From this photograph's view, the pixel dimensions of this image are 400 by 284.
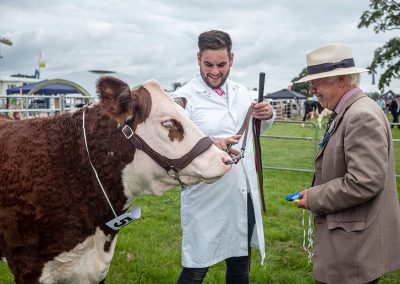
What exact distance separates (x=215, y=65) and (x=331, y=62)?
0.85 meters

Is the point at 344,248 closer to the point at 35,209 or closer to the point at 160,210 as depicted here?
the point at 35,209

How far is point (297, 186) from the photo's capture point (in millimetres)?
8445

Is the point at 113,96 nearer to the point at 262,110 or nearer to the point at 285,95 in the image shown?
the point at 262,110

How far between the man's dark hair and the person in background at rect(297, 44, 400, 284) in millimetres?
683

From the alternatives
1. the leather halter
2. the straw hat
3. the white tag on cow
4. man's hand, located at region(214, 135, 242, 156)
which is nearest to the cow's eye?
the leather halter

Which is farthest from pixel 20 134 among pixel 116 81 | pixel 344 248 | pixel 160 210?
pixel 160 210

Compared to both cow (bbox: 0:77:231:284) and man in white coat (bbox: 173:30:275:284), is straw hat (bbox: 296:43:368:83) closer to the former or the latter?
man in white coat (bbox: 173:30:275:284)

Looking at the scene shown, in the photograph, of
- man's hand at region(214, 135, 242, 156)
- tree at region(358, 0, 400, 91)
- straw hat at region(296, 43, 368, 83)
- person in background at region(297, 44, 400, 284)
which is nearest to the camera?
person in background at region(297, 44, 400, 284)

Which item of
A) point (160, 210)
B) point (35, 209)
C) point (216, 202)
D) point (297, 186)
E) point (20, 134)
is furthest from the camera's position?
point (297, 186)

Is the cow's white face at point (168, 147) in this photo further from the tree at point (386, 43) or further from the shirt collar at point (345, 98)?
the tree at point (386, 43)

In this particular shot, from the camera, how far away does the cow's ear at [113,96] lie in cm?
237

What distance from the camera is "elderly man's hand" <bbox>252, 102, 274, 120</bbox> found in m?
3.20

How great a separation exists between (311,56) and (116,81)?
4.05 ft

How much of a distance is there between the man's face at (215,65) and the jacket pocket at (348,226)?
1.30 m
